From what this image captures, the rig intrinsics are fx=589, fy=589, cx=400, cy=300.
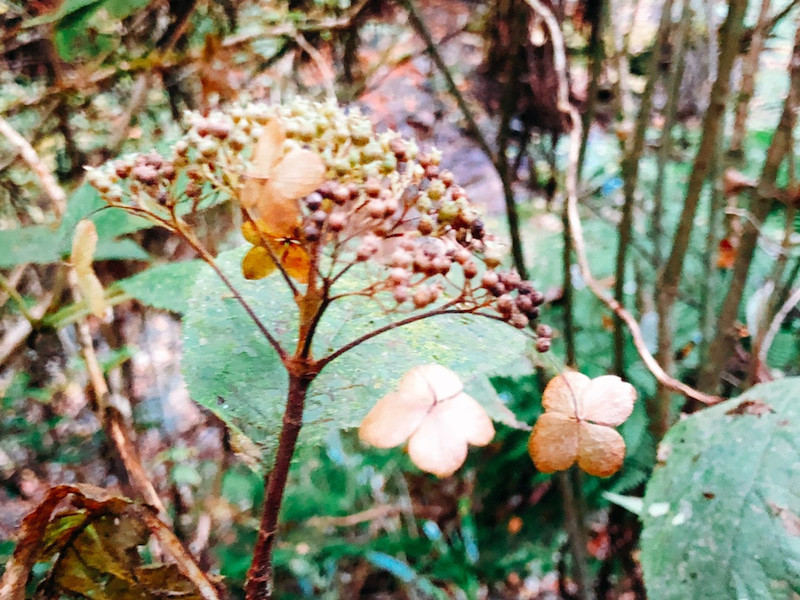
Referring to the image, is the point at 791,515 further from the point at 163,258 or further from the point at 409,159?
the point at 163,258

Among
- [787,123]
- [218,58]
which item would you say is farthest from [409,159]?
[218,58]

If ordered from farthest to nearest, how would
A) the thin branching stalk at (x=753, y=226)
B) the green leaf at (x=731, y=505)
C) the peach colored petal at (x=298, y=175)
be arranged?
the thin branching stalk at (x=753, y=226) < the green leaf at (x=731, y=505) < the peach colored petal at (x=298, y=175)

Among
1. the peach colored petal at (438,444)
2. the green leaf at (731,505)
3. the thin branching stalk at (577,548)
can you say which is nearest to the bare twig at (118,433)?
the peach colored petal at (438,444)

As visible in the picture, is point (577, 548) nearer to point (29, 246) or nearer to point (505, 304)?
point (505, 304)

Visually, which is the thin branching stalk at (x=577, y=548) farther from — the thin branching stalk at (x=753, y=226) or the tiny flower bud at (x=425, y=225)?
the tiny flower bud at (x=425, y=225)

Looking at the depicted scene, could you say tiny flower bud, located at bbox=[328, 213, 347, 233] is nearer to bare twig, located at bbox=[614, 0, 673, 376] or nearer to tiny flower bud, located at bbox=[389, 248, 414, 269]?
tiny flower bud, located at bbox=[389, 248, 414, 269]

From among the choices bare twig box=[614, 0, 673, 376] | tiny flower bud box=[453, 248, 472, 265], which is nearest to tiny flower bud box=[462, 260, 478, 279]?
tiny flower bud box=[453, 248, 472, 265]
